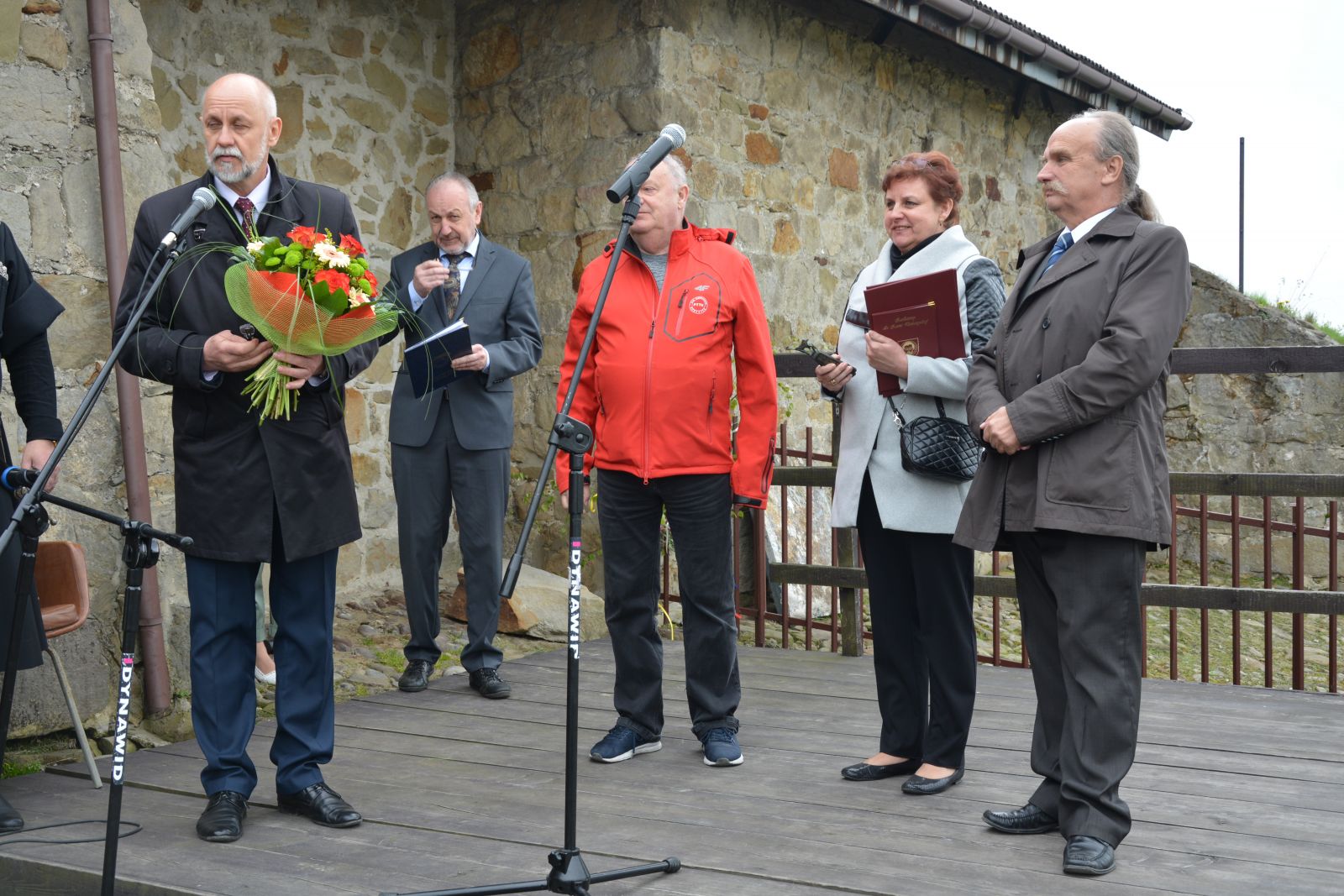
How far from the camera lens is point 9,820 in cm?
355

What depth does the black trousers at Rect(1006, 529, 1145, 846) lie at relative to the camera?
312 centimetres

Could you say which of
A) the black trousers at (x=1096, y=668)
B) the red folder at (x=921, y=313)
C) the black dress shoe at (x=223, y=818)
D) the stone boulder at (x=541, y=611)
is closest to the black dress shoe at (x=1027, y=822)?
the black trousers at (x=1096, y=668)

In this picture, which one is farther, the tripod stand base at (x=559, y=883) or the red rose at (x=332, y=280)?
the red rose at (x=332, y=280)

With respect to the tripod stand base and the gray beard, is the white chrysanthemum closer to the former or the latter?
the gray beard

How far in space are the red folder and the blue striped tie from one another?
272mm

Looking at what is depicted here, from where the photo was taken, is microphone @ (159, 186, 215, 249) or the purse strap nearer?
microphone @ (159, 186, 215, 249)

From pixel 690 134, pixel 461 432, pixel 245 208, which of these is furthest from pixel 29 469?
pixel 690 134

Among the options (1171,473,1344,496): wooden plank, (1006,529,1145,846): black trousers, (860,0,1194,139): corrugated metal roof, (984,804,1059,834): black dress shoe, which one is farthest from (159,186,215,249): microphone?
(860,0,1194,139): corrugated metal roof

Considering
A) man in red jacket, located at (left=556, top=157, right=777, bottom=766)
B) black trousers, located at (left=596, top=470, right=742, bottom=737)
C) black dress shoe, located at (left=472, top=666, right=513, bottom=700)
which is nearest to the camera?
man in red jacket, located at (left=556, top=157, right=777, bottom=766)

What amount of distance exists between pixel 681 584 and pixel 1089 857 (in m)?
1.56

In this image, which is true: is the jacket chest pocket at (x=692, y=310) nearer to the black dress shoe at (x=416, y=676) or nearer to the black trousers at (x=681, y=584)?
the black trousers at (x=681, y=584)

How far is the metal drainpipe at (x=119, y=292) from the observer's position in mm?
4473

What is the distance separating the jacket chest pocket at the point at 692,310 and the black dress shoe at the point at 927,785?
1.41 metres

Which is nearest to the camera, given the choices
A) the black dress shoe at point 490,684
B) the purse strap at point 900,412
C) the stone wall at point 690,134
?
the purse strap at point 900,412
